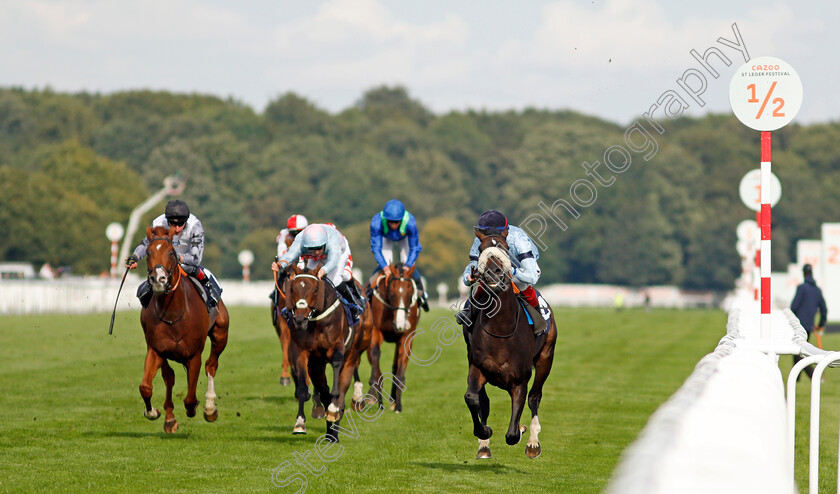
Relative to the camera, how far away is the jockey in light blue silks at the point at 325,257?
1003cm

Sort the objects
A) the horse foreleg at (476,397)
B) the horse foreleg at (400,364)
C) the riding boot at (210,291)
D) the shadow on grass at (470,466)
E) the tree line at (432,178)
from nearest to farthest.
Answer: the horse foreleg at (476,397)
the shadow on grass at (470,466)
the riding boot at (210,291)
the horse foreleg at (400,364)
the tree line at (432,178)

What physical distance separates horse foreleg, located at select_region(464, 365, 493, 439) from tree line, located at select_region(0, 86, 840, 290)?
220 feet

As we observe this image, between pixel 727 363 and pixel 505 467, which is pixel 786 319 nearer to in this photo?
pixel 505 467

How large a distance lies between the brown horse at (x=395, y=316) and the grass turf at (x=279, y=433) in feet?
1.40

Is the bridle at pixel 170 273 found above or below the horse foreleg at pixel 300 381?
above

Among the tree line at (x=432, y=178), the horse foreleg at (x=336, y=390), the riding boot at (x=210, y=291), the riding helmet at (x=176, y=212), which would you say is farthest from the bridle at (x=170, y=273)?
the tree line at (x=432, y=178)

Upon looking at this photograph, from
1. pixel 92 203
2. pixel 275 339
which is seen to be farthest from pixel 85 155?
pixel 275 339

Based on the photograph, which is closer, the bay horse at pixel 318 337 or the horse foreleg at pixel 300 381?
the bay horse at pixel 318 337

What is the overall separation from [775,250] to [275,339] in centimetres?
7219

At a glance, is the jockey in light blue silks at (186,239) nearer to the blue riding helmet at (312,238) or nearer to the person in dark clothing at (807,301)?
the blue riding helmet at (312,238)

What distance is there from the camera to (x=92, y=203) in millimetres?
65000

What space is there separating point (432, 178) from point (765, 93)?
89.0 meters

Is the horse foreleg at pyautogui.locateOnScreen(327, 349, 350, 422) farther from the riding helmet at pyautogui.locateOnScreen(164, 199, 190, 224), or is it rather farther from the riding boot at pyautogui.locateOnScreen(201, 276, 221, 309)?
the riding helmet at pyautogui.locateOnScreen(164, 199, 190, 224)

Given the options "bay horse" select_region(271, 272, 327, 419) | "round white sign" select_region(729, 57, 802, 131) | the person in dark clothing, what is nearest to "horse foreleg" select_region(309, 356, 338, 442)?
"bay horse" select_region(271, 272, 327, 419)
